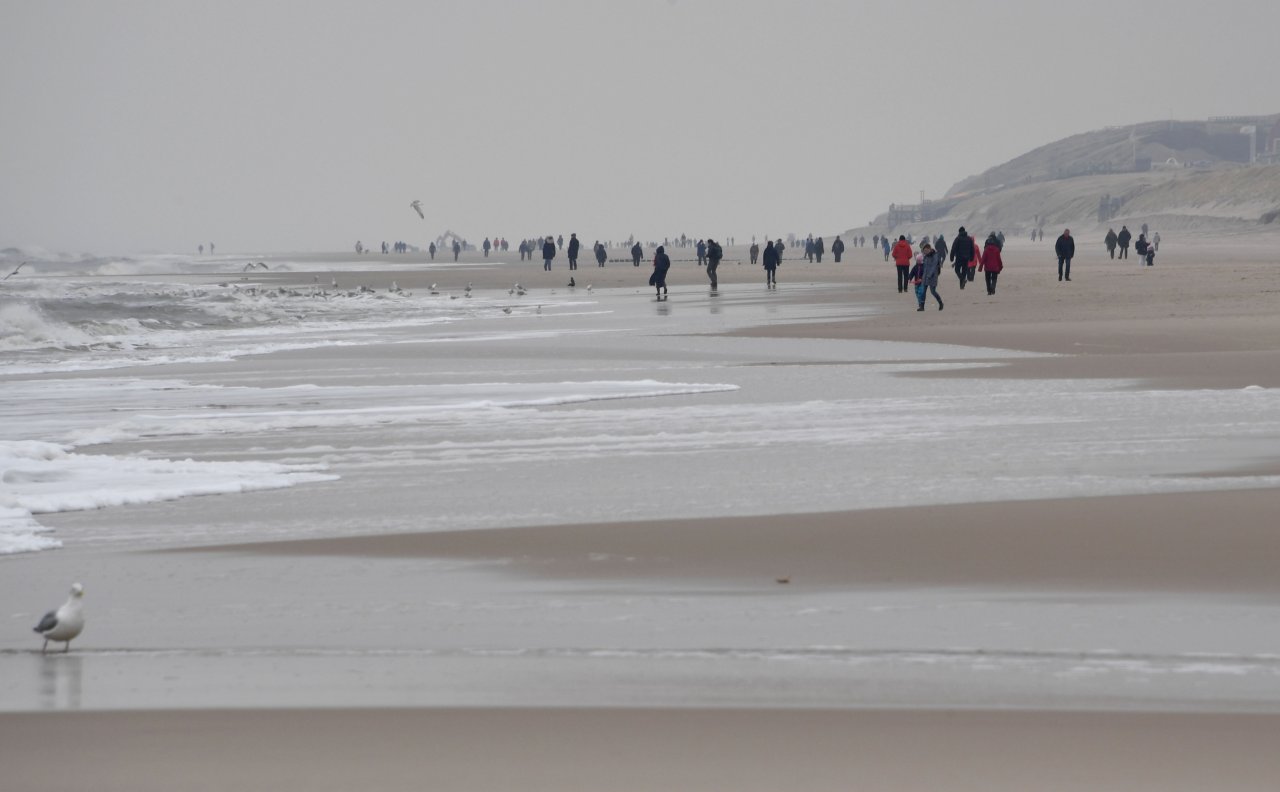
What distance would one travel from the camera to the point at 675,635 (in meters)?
6.80

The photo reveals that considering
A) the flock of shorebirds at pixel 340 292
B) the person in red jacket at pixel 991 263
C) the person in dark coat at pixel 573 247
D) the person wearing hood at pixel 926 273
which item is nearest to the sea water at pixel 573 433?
the person wearing hood at pixel 926 273

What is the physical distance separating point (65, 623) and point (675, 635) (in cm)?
231

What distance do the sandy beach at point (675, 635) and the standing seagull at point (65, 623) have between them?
3.8 inches

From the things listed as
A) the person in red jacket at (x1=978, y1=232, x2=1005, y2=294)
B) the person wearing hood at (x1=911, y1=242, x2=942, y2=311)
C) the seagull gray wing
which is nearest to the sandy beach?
the seagull gray wing

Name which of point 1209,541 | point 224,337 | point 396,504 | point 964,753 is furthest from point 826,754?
point 224,337

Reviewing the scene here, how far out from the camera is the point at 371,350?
25.7 meters

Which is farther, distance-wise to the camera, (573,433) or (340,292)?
(340,292)

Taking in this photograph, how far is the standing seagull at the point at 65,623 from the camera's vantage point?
6520mm

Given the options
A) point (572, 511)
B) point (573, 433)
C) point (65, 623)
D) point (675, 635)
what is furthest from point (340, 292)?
point (675, 635)

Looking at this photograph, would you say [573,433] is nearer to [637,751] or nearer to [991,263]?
[637,751]

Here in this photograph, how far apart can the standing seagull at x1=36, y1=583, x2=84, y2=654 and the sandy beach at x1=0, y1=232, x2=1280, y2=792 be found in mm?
97

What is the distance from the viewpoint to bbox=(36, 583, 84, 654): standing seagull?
652cm

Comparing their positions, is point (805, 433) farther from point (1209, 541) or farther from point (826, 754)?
point (826, 754)

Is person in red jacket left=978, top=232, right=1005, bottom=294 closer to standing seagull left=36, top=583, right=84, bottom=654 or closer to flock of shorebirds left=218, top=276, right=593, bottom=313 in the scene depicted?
flock of shorebirds left=218, top=276, right=593, bottom=313
